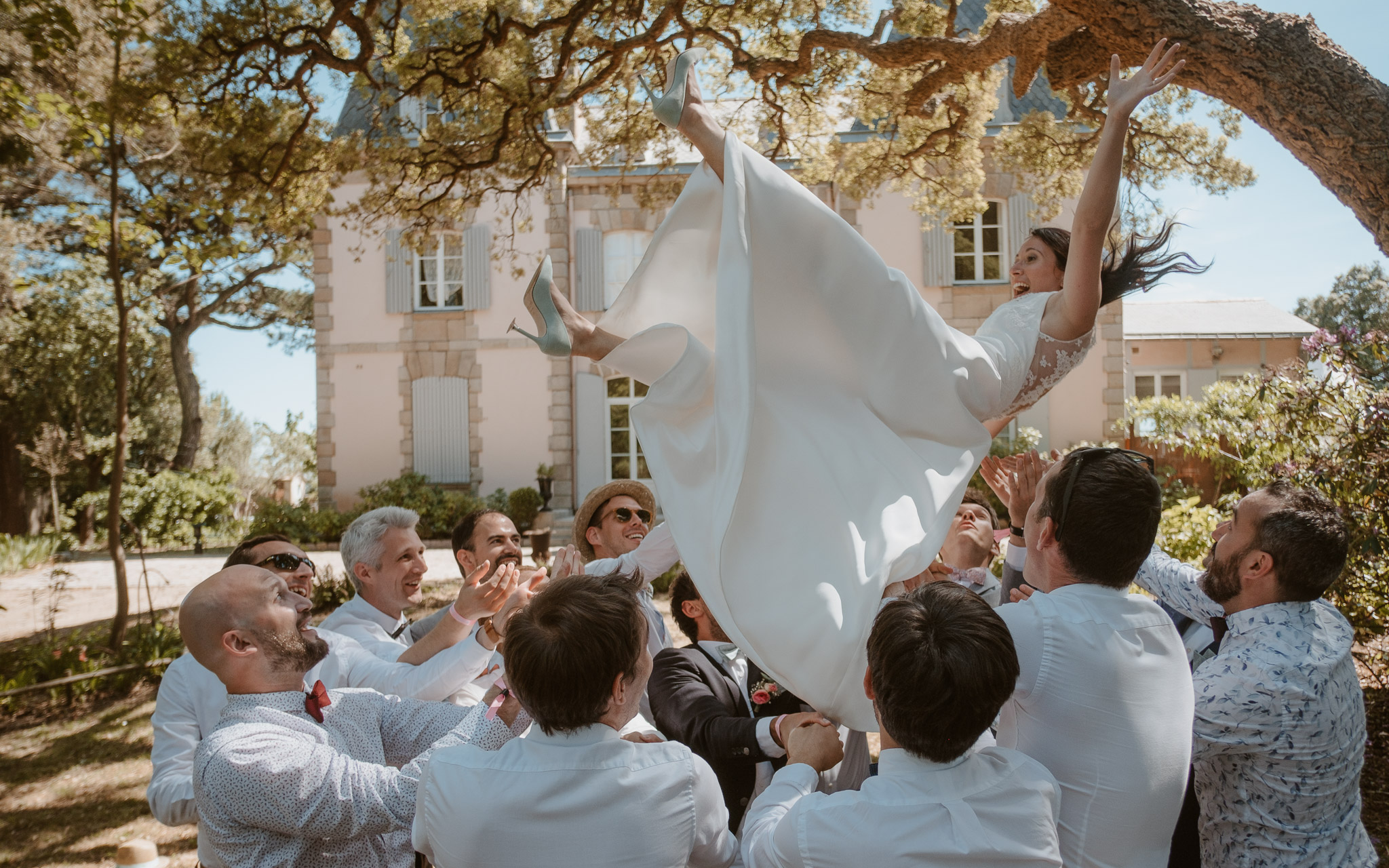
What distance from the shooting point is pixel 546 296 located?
2.05 m

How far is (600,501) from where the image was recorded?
322 cm

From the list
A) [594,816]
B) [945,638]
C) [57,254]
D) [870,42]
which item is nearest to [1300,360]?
[870,42]

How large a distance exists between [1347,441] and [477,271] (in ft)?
46.0

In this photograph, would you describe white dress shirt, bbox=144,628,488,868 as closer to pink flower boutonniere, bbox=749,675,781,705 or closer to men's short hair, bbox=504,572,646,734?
pink flower boutonniere, bbox=749,675,781,705

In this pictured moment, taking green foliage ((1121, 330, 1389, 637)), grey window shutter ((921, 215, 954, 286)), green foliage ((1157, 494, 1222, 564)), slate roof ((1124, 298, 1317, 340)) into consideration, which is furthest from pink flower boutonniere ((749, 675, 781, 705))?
slate roof ((1124, 298, 1317, 340))

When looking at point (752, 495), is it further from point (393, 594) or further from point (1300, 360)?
point (1300, 360)

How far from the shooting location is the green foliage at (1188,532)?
6.22 m

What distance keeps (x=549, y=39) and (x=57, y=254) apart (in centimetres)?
1528

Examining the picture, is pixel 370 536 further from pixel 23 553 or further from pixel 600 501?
pixel 23 553

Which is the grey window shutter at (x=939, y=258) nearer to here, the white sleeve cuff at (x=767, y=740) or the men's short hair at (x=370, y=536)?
the men's short hair at (x=370, y=536)

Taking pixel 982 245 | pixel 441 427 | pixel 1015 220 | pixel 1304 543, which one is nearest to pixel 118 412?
pixel 1304 543

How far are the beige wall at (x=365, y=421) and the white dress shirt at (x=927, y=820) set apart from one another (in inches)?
613

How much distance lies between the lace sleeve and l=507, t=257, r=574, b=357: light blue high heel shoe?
1.12 meters

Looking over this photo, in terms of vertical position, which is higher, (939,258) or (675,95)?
(939,258)
